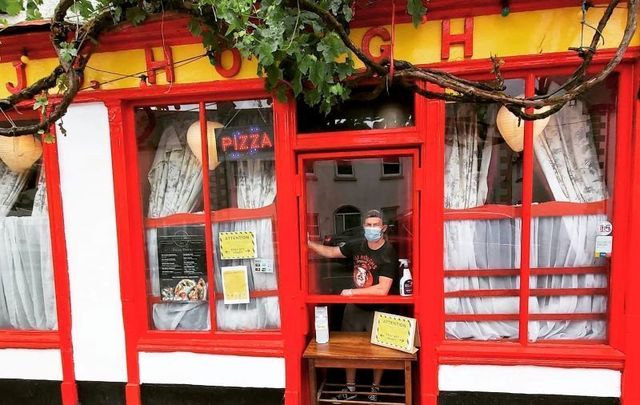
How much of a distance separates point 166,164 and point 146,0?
1.40 meters

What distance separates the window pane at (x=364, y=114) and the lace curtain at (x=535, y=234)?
0.45m

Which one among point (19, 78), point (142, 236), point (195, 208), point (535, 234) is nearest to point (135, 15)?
point (19, 78)

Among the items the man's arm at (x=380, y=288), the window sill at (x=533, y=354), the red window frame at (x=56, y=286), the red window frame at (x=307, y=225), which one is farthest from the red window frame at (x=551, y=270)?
the red window frame at (x=56, y=286)

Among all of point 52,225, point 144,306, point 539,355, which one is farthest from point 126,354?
point 539,355

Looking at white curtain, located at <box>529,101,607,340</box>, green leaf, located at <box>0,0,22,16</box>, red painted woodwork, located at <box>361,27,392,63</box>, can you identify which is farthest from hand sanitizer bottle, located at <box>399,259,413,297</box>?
green leaf, located at <box>0,0,22,16</box>

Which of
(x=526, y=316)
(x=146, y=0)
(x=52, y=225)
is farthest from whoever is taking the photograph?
(x=52, y=225)

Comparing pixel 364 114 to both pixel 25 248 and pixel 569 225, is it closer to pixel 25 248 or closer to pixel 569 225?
pixel 569 225

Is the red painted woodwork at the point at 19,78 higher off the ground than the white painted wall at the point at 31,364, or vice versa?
the red painted woodwork at the point at 19,78

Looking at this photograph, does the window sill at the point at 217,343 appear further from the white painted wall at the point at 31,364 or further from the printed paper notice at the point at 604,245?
the printed paper notice at the point at 604,245

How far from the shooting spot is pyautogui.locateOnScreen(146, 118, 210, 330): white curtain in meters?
3.85

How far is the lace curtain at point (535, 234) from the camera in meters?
3.33

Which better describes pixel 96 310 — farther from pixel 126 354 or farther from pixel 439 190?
pixel 439 190

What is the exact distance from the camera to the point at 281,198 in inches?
139

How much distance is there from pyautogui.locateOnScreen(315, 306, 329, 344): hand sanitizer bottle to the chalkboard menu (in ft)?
3.59
